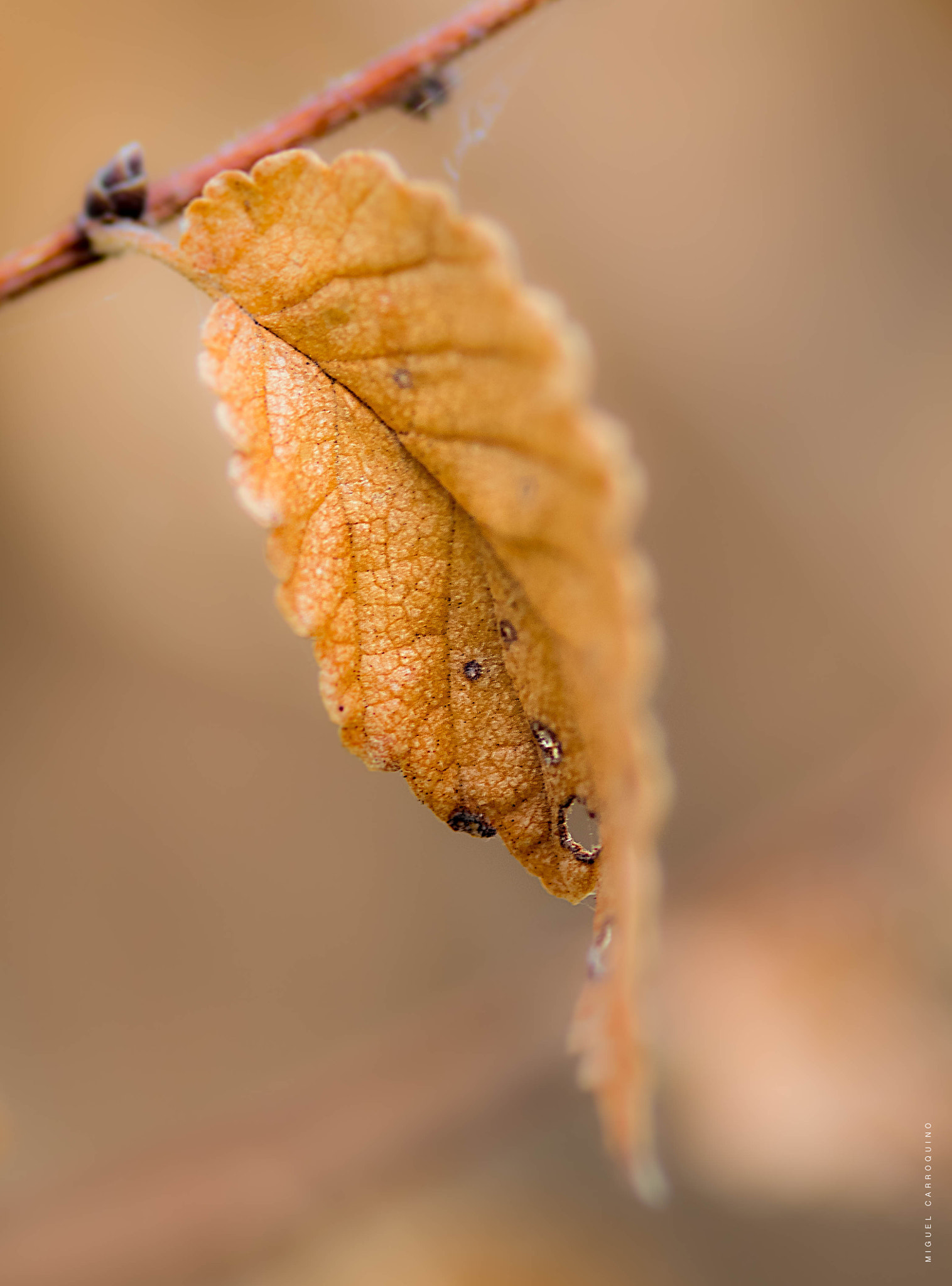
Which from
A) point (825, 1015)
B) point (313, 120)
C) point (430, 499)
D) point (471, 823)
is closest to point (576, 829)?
point (471, 823)

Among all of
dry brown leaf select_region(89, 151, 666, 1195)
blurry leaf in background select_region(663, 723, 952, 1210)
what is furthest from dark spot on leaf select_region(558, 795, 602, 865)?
blurry leaf in background select_region(663, 723, 952, 1210)

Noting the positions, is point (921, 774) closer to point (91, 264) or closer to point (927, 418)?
point (927, 418)

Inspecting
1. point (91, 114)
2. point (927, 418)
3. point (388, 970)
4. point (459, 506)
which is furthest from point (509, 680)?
point (927, 418)

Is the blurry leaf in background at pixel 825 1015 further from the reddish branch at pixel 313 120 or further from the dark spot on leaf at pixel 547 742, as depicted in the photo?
the reddish branch at pixel 313 120

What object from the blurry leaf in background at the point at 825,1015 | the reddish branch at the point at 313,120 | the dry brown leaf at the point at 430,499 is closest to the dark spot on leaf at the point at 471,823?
the dry brown leaf at the point at 430,499

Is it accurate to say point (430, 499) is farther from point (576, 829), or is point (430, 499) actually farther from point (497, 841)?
point (497, 841)

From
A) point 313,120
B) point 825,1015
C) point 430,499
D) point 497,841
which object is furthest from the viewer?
point 497,841
